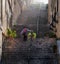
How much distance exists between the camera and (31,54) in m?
18.9

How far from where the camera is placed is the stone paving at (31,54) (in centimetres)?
1841

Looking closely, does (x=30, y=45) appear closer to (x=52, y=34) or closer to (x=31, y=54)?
(x=31, y=54)

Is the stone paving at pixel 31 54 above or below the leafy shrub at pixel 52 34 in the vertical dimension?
below

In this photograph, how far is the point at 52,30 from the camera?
24188 millimetres

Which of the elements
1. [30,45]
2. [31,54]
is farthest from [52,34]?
[31,54]

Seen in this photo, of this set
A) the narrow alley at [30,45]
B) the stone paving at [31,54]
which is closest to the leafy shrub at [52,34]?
the narrow alley at [30,45]

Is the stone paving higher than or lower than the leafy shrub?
lower

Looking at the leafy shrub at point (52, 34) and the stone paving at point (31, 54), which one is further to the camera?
the leafy shrub at point (52, 34)

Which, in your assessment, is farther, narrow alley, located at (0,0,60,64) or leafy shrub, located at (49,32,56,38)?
leafy shrub, located at (49,32,56,38)

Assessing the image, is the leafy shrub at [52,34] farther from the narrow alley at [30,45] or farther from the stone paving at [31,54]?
the stone paving at [31,54]

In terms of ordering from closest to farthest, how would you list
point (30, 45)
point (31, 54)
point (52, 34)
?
point (31, 54) < point (30, 45) < point (52, 34)

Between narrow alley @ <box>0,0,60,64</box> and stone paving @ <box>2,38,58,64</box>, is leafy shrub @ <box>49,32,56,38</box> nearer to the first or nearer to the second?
narrow alley @ <box>0,0,60,64</box>

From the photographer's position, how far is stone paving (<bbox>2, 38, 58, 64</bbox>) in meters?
18.4

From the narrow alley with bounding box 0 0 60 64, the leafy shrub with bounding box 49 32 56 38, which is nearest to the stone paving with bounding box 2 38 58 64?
the narrow alley with bounding box 0 0 60 64
